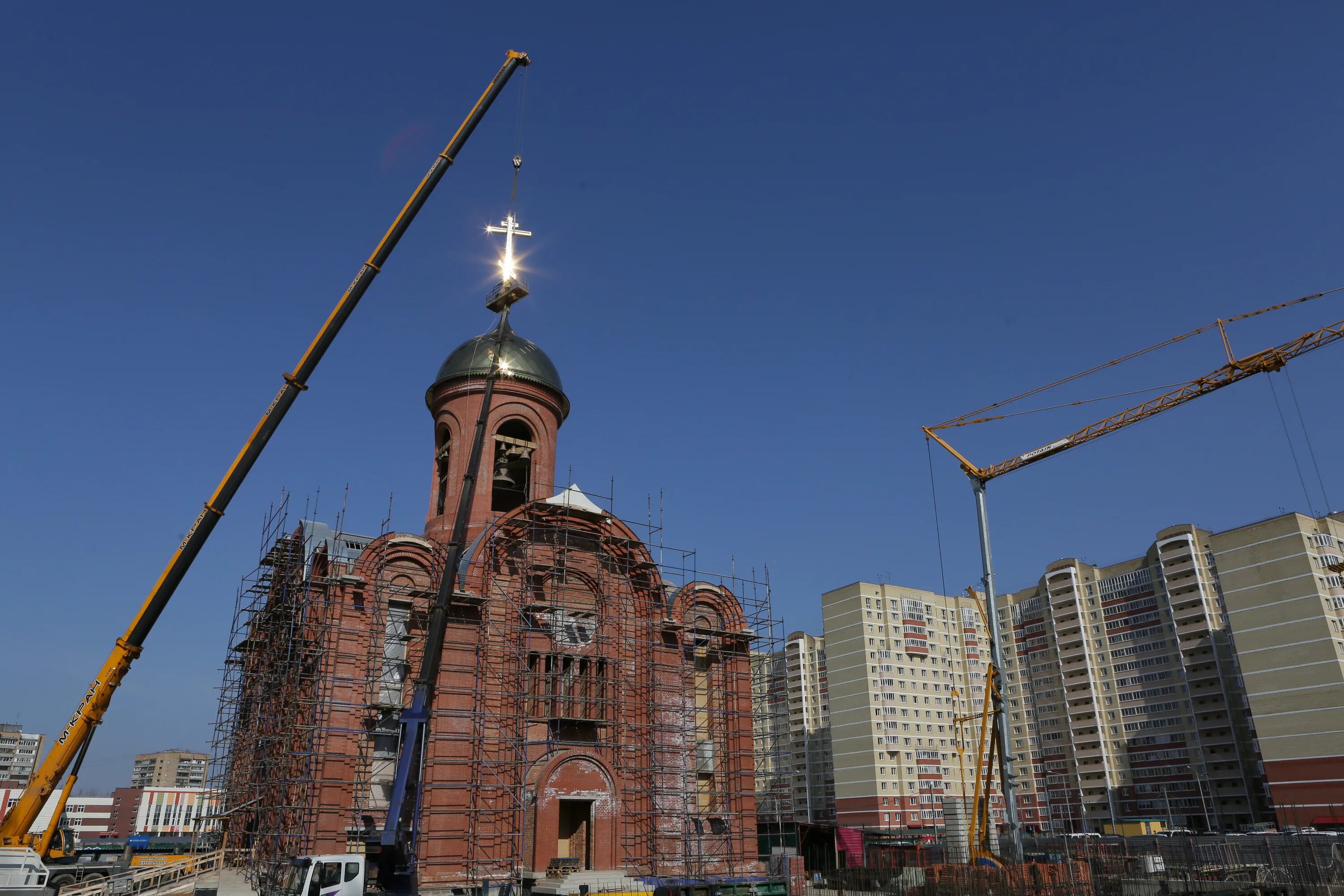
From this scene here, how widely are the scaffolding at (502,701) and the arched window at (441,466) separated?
167 inches

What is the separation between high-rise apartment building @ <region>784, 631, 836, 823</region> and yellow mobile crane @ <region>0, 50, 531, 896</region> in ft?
237

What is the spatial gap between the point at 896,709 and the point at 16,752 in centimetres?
12802

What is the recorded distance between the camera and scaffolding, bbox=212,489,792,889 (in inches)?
965

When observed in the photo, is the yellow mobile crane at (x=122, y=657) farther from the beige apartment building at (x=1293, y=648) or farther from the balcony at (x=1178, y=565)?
the balcony at (x=1178, y=565)

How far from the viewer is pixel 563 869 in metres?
25.3

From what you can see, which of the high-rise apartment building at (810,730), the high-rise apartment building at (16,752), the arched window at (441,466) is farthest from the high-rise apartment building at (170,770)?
the arched window at (441,466)

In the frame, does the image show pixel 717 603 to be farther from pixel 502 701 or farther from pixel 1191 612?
pixel 1191 612

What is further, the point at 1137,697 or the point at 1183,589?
the point at 1137,697

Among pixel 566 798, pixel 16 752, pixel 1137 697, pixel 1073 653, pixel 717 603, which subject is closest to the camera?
pixel 566 798

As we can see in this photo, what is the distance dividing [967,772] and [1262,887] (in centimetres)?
6166

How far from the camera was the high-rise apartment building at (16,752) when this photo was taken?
12750 centimetres

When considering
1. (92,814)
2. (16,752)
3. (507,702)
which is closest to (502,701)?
(507,702)

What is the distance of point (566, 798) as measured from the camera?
26484 mm

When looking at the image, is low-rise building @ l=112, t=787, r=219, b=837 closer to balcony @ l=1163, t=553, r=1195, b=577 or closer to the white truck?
the white truck
